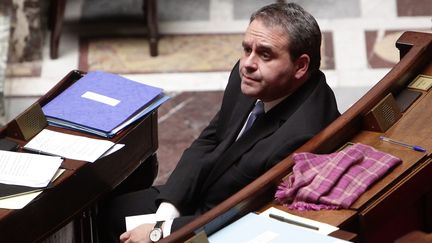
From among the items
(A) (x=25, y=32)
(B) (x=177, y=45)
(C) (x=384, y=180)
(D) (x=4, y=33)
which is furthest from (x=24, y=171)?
(B) (x=177, y=45)

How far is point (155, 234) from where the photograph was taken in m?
3.99

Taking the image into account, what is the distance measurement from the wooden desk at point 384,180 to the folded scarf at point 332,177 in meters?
0.03

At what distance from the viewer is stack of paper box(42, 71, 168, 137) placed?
14.9ft

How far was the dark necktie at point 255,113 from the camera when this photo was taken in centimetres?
435

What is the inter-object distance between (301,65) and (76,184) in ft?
3.16

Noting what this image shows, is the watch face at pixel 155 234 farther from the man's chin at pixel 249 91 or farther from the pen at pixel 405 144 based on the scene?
the pen at pixel 405 144

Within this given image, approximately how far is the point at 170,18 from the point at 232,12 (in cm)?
43

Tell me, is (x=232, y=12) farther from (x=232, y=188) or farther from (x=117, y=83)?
(x=232, y=188)

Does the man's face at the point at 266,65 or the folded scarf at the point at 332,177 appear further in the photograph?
the man's face at the point at 266,65

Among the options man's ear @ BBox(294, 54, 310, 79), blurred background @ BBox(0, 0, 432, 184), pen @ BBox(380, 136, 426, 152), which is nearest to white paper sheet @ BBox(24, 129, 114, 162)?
man's ear @ BBox(294, 54, 310, 79)

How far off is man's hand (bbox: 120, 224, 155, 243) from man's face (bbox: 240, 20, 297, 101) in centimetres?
63

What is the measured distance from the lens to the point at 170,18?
7.82 m

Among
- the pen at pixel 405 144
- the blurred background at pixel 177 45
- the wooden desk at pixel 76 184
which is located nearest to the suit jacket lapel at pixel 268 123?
the pen at pixel 405 144

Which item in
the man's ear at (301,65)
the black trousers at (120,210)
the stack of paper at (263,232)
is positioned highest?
the man's ear at (301,65)
